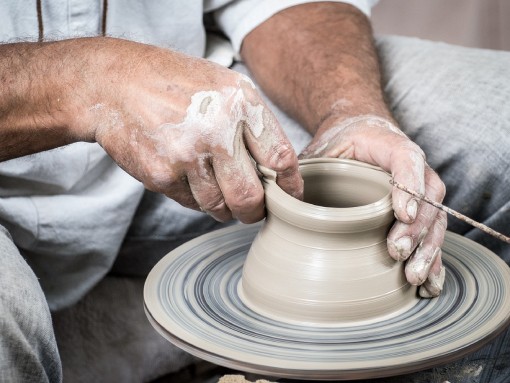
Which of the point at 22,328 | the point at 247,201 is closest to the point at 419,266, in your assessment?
the point at 247,201

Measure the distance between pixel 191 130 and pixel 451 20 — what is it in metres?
2.39

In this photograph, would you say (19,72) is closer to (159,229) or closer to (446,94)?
(159,229)

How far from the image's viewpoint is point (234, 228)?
3.98 feet

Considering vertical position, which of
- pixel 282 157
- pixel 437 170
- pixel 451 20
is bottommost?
pixel 451 20

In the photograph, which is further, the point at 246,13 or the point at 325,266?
the point at 246,13

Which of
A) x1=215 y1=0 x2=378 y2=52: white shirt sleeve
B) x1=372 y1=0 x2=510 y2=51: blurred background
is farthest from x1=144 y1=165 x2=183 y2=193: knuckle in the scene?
x1=372 y1=0 x2=510 y2=51: blurred background

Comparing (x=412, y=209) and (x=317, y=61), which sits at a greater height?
(x=412, y=209)

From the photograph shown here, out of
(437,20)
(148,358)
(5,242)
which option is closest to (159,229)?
(148,358)

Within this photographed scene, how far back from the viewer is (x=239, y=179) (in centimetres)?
99

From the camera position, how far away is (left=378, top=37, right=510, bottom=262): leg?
1.32 m

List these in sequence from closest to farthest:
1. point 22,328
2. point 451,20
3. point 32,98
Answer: point 22,328, point 32,98, point 451,20

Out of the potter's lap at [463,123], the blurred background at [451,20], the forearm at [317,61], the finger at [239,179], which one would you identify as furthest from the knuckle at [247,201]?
the blurred background at [451,20]

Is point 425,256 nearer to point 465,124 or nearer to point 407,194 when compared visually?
point 407,194

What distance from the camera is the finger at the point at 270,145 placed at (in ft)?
3.27
